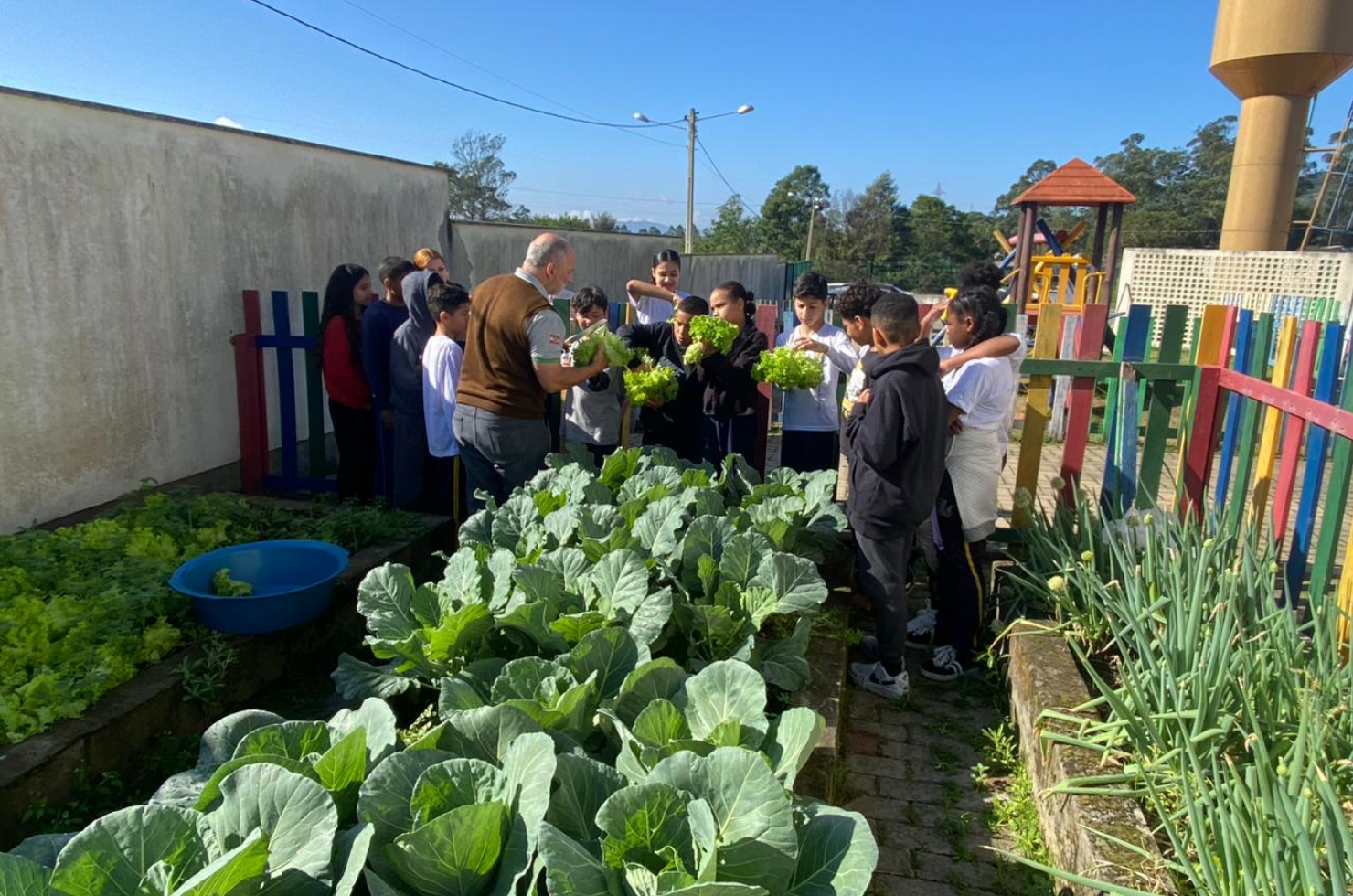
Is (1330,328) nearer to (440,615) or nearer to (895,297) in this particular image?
(895,297)

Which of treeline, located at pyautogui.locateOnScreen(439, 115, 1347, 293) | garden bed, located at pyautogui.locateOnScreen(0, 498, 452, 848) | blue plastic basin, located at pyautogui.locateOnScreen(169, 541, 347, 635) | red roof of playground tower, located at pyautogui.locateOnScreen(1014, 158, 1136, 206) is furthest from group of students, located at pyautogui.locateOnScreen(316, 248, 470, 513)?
treeline, located at pyautogui.locateOnScreen(439, 115, 1347, 293)

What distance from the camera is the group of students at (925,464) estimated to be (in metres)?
3.52

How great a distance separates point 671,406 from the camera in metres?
5.08

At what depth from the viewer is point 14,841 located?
7.75 ft

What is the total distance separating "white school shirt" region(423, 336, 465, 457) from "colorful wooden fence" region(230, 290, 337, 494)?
1277 millimetres

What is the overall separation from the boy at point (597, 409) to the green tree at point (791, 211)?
46.3 meters

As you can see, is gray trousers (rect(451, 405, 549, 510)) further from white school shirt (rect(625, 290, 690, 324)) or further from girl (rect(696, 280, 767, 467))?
white school shirt (rect(625, 290, 690, 324))

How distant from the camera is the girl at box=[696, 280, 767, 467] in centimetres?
488

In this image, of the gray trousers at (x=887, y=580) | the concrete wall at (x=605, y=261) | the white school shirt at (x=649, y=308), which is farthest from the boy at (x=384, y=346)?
the concrete wall at (x=605, y=261)

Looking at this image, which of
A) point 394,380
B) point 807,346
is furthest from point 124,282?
point 807,346

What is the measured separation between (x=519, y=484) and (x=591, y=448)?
Result: 0.94m

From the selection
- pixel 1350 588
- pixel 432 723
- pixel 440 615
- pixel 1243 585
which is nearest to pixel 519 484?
pixel 440 615

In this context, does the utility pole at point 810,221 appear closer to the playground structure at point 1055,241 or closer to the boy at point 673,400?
the playground structure at point 1055,241

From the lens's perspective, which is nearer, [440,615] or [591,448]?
[440,615]
